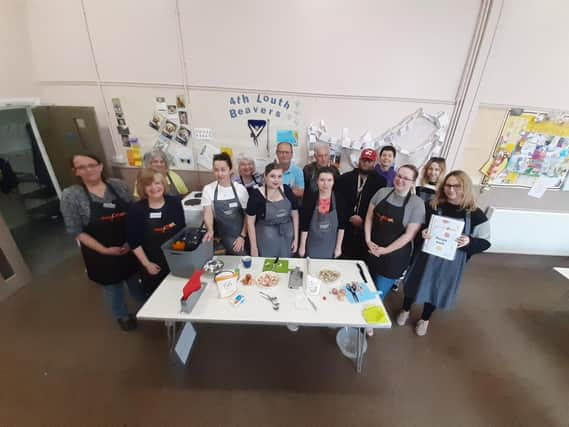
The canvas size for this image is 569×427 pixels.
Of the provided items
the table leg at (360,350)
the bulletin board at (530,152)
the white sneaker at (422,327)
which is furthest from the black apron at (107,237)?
the bulletin board at (530,152)

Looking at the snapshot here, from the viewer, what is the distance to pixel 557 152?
301 cm

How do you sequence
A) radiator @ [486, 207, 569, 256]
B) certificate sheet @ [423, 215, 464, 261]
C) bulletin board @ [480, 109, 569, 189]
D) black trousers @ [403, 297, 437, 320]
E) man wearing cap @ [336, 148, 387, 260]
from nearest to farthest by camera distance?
certificate sheet @ [423, 215, 464, 261], black trousers @ [403, 297, 437, 320], man wearing cap @ [336, 148, 387, 260], bulletin board @ [480, 109, 569, 189], radiator @ [486, 207, 569, 256]

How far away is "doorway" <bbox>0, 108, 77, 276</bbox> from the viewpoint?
3102 mm

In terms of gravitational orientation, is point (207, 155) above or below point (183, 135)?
below

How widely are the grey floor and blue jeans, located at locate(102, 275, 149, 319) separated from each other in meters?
0.23

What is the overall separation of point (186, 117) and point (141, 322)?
2349 mm

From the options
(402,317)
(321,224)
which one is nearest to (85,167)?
(321,224)

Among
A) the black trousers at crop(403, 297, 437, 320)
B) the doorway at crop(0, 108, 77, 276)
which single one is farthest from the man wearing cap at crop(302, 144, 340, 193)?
the doorway at crop(0, 108, 77, 276)

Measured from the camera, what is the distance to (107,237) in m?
1.82

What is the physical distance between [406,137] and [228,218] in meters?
2.42

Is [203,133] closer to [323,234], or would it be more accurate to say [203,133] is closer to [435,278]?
[323,234]

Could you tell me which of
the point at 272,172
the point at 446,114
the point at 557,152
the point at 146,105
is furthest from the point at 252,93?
the point at 557,152

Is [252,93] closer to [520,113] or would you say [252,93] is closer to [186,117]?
[186,117]

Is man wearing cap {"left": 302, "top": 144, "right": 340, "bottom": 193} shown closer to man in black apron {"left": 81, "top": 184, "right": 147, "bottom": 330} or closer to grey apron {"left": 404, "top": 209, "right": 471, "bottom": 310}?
grey apron {"left": 404, "top": 209, "right": 471, "bottom": 310}
